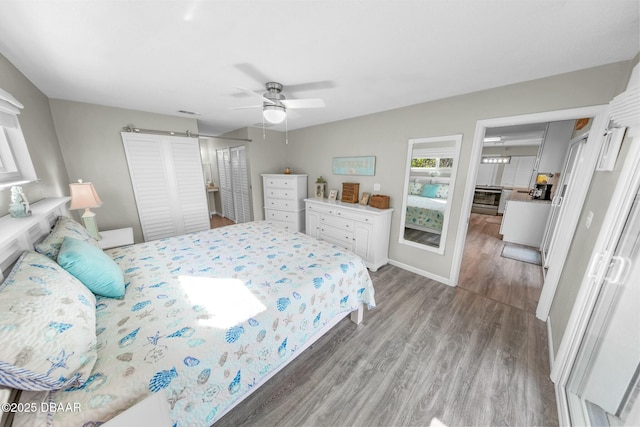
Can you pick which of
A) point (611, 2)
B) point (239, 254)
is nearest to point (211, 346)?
point (239, 254)

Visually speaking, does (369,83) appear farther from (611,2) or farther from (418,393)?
(418,393)

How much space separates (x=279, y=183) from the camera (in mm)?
4105

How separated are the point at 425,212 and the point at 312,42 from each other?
243 cm

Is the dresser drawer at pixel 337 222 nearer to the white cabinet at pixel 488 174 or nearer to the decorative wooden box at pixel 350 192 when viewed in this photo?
the decorative wooden box at pixel 350 192

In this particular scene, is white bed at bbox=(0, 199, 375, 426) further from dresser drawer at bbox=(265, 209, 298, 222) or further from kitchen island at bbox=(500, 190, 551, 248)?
kitchen island at bbox=(500, 190, 551, 248)

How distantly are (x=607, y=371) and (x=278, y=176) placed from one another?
4.15 m

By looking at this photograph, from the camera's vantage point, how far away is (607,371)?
1.21m

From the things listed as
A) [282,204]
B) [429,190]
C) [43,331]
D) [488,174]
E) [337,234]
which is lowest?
[337,234]

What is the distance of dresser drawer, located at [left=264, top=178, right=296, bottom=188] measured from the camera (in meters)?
3.98

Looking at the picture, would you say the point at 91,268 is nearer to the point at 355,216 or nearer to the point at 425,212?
the point at 355,216

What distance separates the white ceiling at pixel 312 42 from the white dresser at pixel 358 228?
5.20 ft

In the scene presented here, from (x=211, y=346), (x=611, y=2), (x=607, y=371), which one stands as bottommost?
(x=607, y=371)

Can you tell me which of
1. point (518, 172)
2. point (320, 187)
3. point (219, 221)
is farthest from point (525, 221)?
point (219, 221)

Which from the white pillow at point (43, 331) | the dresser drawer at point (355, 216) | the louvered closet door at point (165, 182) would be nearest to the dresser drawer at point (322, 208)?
the dresser drawer at point (355, 216)
